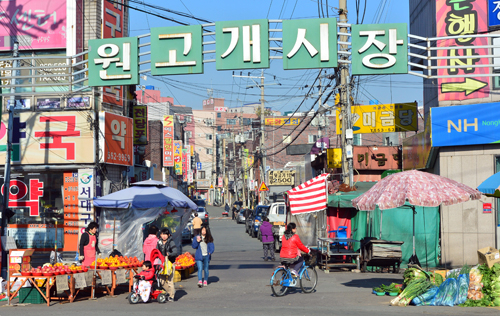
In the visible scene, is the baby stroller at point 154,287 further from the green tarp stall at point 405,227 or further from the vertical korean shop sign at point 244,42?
the green tarp stall at point 405,227

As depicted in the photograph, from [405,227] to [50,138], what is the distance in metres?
14.7

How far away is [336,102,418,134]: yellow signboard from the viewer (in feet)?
79.9

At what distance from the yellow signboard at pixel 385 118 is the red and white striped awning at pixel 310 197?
6617 mm

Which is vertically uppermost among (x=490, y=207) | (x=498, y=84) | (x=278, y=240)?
(x=498, y=84)

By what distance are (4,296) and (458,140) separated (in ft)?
46.6

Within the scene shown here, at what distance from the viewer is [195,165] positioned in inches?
4353

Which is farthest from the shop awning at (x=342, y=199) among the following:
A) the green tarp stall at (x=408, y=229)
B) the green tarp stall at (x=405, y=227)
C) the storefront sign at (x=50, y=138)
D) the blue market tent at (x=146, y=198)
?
the storefront sign at (x=50, y=138)

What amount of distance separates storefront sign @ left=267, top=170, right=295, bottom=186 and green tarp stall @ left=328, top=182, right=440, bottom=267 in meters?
41.2

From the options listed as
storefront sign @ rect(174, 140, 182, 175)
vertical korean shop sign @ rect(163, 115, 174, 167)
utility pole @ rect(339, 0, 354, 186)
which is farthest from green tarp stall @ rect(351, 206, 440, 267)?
storefront sign @ rect(174, 140, 182, 175)

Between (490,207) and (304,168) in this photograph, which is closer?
(490,207)

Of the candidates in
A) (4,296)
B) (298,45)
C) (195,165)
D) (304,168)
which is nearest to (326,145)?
(304,168)

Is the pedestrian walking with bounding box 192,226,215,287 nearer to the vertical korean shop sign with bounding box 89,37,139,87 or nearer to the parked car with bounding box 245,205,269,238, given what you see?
the vertical korean shop sign with bounding box 89,37,139,87

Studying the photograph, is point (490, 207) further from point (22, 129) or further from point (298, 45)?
point (22, 129)


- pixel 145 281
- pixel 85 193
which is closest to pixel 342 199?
pixel 145 281
